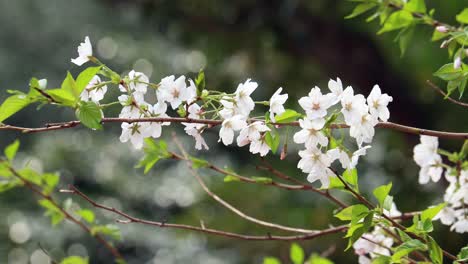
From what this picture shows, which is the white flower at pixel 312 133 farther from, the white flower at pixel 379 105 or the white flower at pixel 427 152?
the white flower at pixel 427 152

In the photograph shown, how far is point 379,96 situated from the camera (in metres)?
0.61

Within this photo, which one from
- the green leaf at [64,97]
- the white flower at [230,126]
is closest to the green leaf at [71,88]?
the green leaf at [64,97]

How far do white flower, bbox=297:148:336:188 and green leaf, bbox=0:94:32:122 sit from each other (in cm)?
22

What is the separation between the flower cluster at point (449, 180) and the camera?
751mm

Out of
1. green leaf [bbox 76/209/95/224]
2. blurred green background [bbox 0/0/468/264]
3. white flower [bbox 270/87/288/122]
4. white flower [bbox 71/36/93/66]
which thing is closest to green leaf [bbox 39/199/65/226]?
green leaf [bbox 76/209/95/224]

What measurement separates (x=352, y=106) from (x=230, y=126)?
0.33 feet

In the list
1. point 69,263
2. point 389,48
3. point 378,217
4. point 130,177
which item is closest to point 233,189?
point 389,48

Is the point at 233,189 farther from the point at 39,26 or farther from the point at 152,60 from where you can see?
the point at 39,26

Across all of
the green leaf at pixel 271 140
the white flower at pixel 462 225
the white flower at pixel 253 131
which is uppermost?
the white flower at pixel 253 131

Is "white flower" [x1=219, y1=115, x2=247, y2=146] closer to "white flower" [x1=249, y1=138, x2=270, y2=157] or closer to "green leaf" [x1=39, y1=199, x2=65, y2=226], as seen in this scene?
"white flower" [x1=249, y1=138, x2=270, y2=157]

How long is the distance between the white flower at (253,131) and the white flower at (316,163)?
0.04 meters

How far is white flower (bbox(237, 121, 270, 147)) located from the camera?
0.58 meters

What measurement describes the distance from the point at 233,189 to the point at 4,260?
1.47 metres

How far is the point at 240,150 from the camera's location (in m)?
4.48
